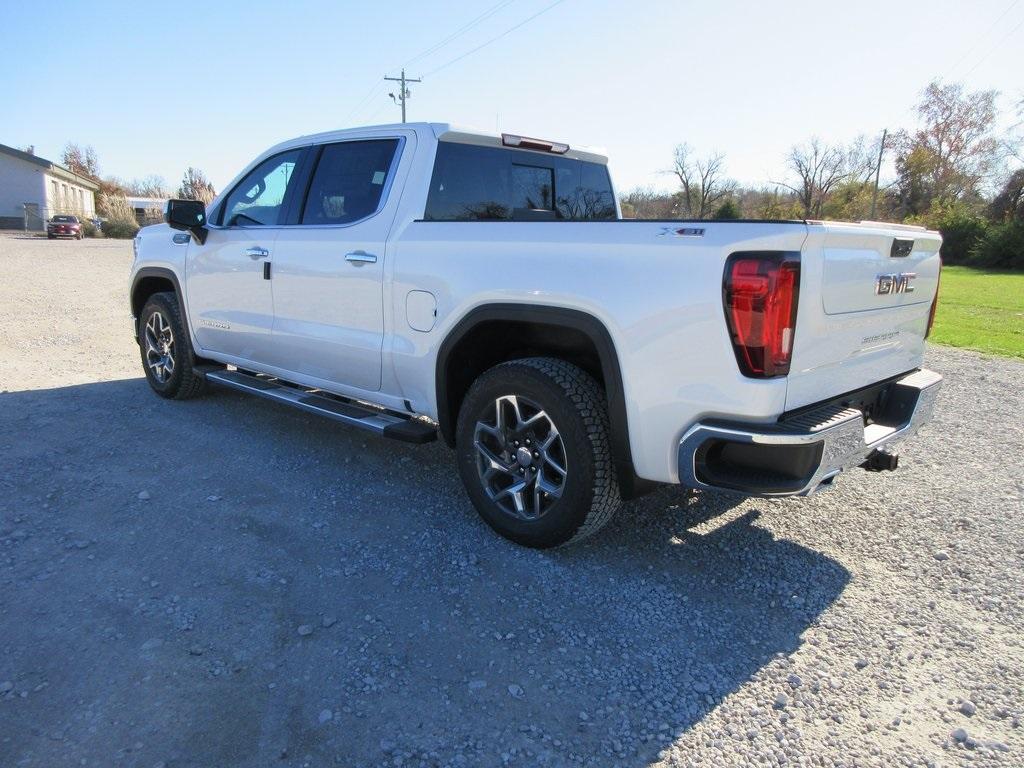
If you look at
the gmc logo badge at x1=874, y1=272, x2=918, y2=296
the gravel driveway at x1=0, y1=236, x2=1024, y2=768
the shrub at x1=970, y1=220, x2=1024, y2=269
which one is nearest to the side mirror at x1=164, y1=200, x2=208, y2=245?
the gravel driveway at x1=0, y1=236, x2=1024, y2=768

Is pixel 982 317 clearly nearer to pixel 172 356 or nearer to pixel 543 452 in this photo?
pixel 543 452

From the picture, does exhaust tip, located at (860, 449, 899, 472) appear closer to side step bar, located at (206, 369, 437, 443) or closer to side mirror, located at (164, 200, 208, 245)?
side step bar, located at (206, 369, 437, 443)

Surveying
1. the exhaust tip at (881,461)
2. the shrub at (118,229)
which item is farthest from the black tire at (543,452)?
the shrub at (118,229)

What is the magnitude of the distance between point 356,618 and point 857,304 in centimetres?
240

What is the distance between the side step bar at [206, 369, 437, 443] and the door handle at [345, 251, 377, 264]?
0.89 m

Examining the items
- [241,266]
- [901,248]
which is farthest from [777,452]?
[241,266]

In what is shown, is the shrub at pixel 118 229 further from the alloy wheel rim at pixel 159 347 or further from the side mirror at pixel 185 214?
the side mirror at pixel 185 214

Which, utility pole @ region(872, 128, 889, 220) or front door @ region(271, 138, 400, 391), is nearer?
front door @ region(271, 138, 400, 391)

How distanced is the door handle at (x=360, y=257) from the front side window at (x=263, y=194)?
0.95 m

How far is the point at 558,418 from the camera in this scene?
313 cm

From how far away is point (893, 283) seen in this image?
3.04 metres

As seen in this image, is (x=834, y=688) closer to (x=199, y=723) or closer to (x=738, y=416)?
(x=738, y=416)

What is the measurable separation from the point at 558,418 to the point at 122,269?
19436 millimetres

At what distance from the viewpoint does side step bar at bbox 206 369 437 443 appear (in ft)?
12.4
